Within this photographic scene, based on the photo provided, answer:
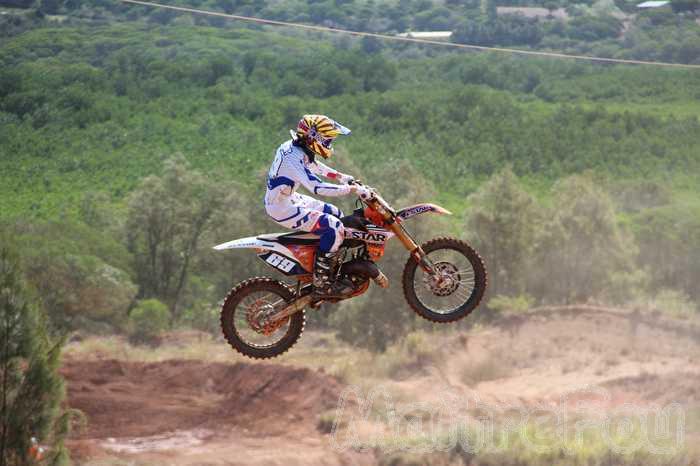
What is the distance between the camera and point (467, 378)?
76062 mm

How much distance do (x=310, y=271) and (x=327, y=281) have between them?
0.35 metres

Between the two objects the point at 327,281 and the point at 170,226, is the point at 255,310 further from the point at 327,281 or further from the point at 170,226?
the point at 170,226

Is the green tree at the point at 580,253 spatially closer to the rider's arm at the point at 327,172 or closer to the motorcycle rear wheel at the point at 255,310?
the motorcycle rear wheel at the point at 255,310

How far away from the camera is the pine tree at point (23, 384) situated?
162 feet

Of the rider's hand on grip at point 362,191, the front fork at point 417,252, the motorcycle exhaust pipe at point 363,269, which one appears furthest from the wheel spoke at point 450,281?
the rider's hand on grip at point 362,191

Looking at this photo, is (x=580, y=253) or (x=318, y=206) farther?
(x=580, y=253)

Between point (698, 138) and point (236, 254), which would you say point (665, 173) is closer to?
point (698, 138)

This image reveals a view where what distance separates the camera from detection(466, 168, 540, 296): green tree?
81.1 metres

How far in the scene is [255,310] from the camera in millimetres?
16734

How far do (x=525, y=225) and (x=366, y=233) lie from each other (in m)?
68.8

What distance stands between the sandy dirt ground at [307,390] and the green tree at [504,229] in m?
5.11

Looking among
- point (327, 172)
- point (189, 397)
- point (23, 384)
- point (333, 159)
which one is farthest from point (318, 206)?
point (333, 159)

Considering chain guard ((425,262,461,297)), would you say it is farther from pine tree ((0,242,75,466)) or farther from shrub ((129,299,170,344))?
shrub ((129,299,170,344))

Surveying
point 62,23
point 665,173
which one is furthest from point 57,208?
point 665,173
